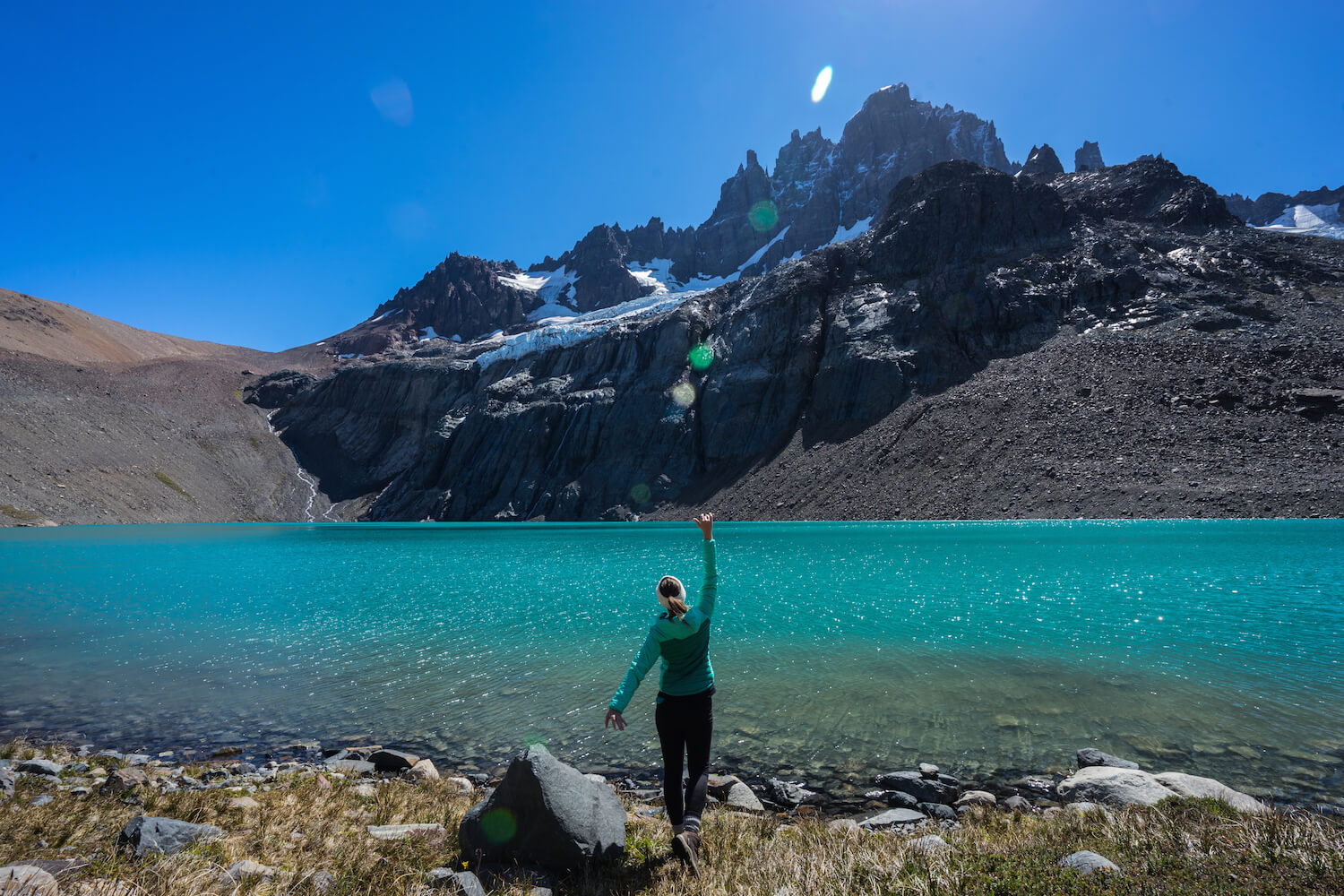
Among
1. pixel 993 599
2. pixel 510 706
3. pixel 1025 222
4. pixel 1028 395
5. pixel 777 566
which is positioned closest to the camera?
pixel 510 706

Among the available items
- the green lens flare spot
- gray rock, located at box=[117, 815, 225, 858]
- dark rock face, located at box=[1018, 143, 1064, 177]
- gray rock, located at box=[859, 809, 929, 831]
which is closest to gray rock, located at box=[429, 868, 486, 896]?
the green lens flare spot

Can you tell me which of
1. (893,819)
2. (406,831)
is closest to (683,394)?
(893,819)

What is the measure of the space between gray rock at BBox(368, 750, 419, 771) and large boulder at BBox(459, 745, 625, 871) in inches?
196

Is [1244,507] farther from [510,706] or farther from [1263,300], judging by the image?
[510,706]

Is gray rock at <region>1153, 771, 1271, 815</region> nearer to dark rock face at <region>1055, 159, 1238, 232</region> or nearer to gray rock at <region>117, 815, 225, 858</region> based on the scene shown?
gray rock at <region>117, 815, 225, 858</region>

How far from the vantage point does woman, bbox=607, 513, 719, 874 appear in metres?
6.47

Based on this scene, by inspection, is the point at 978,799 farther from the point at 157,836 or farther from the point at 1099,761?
the point at 157,836

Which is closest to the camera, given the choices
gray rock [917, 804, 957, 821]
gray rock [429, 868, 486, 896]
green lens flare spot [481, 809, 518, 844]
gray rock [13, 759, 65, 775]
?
gray rock [429, 868, 486, 896]

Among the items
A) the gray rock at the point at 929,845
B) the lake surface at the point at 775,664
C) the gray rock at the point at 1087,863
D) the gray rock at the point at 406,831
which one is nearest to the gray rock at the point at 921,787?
the lake surface at the point at 775,664

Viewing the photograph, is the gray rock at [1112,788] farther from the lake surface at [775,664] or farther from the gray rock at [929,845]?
the gray rock at [929,845]

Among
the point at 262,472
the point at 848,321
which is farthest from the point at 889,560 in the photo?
the point at 262,472

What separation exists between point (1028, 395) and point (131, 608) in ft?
330

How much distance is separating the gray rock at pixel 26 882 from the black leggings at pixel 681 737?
185 inches

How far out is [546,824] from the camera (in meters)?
6.20
